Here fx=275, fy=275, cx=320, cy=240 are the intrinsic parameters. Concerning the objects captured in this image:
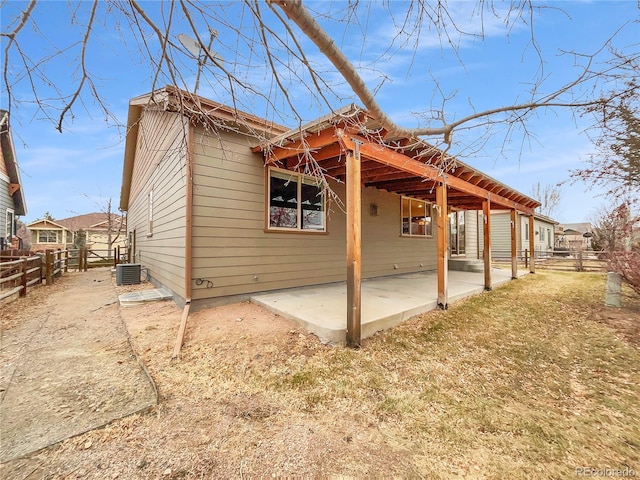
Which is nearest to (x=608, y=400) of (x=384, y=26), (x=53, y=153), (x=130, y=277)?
(x=384, y=26)

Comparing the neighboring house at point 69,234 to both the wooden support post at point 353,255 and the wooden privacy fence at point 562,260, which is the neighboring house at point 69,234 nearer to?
the wooden support post at point 353,255

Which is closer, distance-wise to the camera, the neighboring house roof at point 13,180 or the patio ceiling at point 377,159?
the patio ceiling at point 377,159

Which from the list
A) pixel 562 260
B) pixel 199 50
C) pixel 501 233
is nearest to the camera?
pixel 199 50

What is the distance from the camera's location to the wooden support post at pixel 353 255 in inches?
134

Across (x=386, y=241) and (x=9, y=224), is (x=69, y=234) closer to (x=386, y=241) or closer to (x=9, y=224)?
(x=9, y=224)

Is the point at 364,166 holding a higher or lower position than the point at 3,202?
lower

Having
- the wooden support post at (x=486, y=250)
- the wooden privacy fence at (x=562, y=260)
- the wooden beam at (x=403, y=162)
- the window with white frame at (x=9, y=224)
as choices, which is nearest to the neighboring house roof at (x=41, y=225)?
the window with white frame at (x=9, y=224)

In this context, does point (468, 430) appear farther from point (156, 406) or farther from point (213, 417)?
point (156, 406)

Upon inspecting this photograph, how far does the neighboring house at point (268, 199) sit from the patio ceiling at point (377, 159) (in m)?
0.03

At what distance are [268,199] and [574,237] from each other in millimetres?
44275

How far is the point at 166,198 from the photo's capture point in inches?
234

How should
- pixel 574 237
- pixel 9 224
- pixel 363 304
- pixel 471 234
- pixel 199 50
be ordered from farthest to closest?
pixel 574 237
pixel 471 234
pixel 9 224
pixel 363 304
pixel 199 50

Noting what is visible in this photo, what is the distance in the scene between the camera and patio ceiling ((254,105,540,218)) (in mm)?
3053

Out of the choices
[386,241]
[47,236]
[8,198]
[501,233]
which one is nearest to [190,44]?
[386,241]
